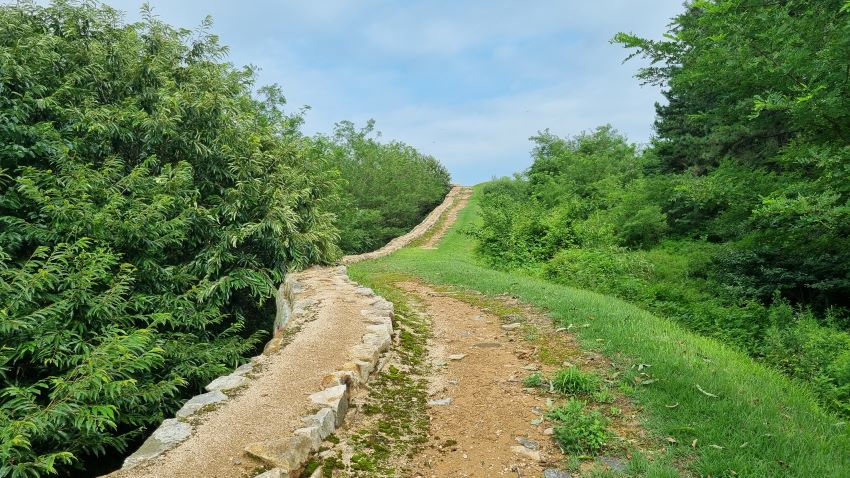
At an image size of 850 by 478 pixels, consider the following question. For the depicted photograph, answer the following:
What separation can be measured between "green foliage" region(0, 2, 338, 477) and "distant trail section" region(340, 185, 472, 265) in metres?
4.60

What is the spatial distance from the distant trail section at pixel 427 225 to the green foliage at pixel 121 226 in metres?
4.60

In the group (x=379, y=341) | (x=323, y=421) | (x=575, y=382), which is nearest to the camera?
(x=323, y=421)

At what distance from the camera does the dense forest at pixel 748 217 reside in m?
6.34

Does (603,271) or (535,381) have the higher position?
(603,271)

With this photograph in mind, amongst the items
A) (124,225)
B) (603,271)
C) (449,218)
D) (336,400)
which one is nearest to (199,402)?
(336,400)

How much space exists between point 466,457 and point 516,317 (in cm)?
359

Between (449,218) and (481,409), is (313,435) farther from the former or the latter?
(449,218)

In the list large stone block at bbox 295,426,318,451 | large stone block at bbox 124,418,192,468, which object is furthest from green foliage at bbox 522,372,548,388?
large stone block at bbox 124,418,192,468

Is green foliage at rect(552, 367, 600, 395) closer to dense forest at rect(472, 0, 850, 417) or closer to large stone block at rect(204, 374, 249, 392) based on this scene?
dense forest at rect(472, 0, 850, 417)

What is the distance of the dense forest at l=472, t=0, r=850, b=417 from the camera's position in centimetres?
634

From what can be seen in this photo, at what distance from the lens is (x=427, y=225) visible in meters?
25.2

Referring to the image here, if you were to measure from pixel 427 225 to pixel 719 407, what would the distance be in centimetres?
2170

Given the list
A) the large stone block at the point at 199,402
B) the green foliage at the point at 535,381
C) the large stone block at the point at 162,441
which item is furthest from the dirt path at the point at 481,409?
the large stone block at the point at 199,402

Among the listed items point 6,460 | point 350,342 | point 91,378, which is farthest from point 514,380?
point 6,460
